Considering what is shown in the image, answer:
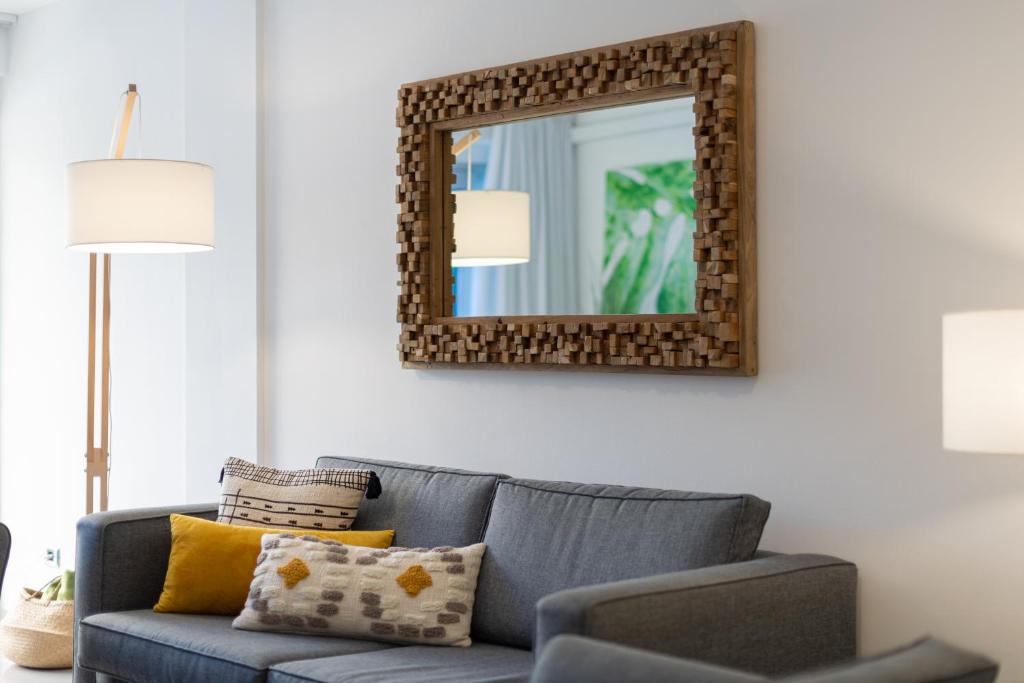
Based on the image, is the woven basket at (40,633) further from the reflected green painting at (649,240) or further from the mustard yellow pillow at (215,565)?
the reflected green painting at (649,240)

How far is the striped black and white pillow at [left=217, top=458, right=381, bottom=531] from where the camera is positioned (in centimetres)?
338

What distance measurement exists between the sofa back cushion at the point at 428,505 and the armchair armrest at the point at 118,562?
53 cm

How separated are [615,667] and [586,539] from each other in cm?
131

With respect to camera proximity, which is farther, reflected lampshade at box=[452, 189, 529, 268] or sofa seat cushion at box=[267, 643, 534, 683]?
reflected lampshade at box=[452, 189, 529, 268]

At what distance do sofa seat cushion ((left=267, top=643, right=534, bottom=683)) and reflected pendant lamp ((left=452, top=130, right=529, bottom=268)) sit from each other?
112cm

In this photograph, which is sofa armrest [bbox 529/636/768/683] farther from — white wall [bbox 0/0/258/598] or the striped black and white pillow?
white wall [bbox 0/0/258/598]

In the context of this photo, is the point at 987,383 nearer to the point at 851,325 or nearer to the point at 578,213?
the point at 851,325

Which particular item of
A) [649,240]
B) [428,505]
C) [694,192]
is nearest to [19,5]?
[428,505]

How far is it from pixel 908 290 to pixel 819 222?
0.27 m

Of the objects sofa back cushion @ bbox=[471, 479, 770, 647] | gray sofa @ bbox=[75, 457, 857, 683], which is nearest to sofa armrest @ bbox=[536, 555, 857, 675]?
gray sofa @ bbox=[75, 457, 857, 683]

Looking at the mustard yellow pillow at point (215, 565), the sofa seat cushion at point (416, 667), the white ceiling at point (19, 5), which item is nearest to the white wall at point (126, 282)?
the white ceiling at point (19, 5)

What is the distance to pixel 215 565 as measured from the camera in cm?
324

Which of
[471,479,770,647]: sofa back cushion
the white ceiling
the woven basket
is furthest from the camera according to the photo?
the white ceiling

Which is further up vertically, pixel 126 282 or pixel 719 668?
pixel 126 282
